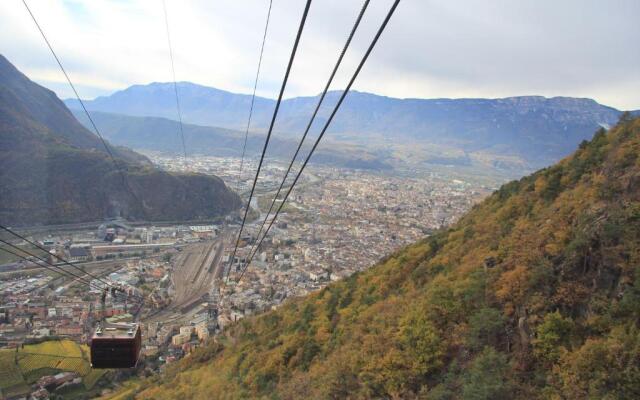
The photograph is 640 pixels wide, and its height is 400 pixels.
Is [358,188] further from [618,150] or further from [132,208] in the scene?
[618,150]

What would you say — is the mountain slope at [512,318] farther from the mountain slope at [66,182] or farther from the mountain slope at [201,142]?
the mountain slope at [201,142]

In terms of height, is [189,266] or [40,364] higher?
[189,266]

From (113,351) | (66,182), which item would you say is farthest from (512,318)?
(66,182)

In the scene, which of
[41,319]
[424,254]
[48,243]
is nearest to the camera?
[424,254]

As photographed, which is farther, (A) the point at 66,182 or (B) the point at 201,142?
(B) the point at 201,142

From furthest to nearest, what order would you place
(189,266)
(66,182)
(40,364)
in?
(66,182) < (189,266) < (40,364)

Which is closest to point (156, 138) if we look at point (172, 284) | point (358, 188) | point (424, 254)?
point (358, 188)

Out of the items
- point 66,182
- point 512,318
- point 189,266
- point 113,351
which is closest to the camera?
point 512,318

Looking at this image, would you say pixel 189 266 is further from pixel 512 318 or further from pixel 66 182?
pixel 512 318
